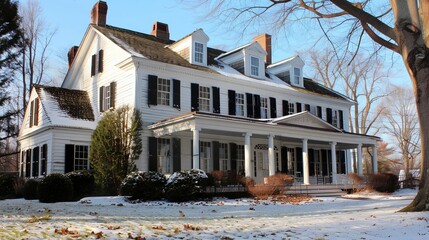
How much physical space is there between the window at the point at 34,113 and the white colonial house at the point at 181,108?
0.06 metres

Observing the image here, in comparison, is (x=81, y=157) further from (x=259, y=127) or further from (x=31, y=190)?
(x=259, y=127)

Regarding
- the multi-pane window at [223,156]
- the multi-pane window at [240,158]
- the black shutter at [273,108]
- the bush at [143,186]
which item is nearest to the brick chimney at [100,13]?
the multi-pane window at [223,156]

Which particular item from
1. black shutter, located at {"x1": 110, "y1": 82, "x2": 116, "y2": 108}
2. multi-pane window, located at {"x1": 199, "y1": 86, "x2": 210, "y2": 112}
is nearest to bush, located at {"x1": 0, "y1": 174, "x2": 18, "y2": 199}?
black shutter, located at {"x1": 110, "y1": 82, "x2": 116, "y2": 108}

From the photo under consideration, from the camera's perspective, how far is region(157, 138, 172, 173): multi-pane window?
67.6 ft

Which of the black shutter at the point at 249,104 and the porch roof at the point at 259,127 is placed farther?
the black shutter at the point at 249,104

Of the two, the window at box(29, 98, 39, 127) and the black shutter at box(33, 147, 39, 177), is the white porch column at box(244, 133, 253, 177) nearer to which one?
the black shutter at box(33, 147, 39, 177)

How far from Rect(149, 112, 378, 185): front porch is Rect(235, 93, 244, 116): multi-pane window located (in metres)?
1.55

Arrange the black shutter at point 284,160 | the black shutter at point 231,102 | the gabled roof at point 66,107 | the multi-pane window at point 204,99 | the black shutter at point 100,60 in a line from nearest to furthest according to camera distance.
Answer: the gabled roof at point 66,107, the multi-pane window at point 204,99, the black shutter at point 100,60, the black shutter at point 231,102, the black shutter at point 284,160

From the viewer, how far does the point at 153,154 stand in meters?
20.0

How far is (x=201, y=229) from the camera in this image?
774cm

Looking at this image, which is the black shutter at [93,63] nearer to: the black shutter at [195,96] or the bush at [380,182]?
the black shutter at [195,96]

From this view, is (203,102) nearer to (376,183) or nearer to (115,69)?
(115,69)

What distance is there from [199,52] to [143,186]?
9.72m

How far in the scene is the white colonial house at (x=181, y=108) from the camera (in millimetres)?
20172
